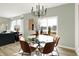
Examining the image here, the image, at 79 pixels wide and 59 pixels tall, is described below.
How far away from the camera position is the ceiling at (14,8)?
1.87 meters

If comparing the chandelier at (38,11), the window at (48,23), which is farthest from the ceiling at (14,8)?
the window at (48,23)

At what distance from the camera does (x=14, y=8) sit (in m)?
1.92

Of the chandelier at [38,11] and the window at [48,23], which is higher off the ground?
the chandelier at [38,11]

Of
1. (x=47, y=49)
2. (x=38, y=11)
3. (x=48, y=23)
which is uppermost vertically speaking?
(x=38, y=11)

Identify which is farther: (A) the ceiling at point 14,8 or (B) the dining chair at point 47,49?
(B) the dining chair at point 47,49

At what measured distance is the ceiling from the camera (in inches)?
73.6

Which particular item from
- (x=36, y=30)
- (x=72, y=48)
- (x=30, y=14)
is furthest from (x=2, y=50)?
(x=72, y=48)

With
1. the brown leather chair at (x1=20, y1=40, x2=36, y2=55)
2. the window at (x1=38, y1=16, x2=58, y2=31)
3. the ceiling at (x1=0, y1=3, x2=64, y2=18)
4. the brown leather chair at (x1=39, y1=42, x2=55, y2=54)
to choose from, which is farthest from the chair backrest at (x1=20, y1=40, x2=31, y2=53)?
the ceiling at (x1=0, y1=3, x2=64, y2=18)

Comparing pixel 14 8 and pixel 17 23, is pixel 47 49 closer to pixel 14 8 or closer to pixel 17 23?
pixel 17 23

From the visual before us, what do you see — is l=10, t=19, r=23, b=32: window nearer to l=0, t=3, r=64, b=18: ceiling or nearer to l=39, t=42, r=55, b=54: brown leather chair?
l=0, t=3, r=64, b=18: ceiling

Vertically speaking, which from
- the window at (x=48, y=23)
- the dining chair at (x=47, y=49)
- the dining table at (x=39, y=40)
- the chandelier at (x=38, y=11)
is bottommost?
the dining chair at (x=47, y=49)

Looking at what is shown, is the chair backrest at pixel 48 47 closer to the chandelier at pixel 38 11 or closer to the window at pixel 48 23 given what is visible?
the window at pixel 48 23

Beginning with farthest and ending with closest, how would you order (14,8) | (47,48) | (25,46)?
1. (47,48)
2. (25,46)
3. (14,8)

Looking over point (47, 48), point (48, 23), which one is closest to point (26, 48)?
point (47, 48)
